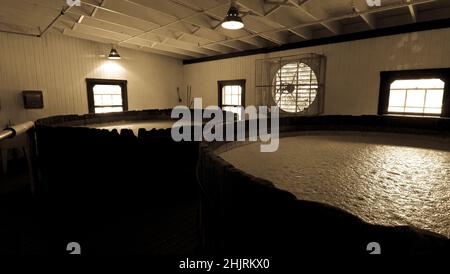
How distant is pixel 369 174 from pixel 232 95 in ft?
19.5

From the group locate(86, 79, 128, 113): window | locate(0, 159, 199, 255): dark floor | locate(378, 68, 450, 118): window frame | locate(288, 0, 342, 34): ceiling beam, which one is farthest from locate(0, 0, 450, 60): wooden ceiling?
locate(0, 159, 199, 255): dark floor

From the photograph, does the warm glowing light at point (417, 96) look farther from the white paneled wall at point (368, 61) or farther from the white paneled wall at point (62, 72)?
the white paneled wall at point (62, 72)

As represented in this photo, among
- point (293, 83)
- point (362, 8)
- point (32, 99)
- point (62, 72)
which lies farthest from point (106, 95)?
point (362, 8)

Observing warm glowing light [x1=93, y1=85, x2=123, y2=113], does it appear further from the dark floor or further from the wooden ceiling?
the dark floor

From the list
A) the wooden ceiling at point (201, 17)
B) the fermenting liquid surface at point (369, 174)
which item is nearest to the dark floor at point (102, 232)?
the fermenting liquid surface at point (369, 174)

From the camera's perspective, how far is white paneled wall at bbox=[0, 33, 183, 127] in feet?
15.8

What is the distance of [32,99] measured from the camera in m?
4.99

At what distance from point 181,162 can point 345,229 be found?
8.00 feet

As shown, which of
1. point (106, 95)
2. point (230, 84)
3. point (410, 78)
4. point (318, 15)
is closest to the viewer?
point (318, 15)

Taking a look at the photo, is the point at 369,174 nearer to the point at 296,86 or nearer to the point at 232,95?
the point at 296,86

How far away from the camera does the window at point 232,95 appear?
6789mm

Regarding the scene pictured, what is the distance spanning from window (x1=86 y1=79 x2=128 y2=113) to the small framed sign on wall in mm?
1038

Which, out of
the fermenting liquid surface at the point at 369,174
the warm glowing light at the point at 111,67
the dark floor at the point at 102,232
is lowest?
the dark floor at the point at 102,232

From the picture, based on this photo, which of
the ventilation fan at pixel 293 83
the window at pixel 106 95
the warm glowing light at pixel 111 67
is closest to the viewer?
the ventilation fan at pixel 293 83
